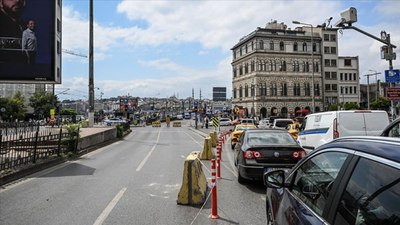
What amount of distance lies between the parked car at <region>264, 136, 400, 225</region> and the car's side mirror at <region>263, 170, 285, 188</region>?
198 millimetres

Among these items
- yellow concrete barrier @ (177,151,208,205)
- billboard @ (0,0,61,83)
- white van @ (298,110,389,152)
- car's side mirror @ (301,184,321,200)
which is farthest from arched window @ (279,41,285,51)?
car's side mirror @ (301,184,321,200)

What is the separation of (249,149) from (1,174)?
279 inches

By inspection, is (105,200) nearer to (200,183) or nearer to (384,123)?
(200,183)

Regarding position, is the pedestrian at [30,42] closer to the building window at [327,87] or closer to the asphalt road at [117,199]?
the asphalt road at [117,199]

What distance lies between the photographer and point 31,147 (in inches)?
567

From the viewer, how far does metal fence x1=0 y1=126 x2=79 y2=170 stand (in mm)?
12422

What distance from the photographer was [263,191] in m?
9.55

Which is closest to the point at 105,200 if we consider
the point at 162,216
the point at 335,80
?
Result: the point at 162,216

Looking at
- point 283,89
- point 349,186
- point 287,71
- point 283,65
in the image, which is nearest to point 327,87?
point 287,71

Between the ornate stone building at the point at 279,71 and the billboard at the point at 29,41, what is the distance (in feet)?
249

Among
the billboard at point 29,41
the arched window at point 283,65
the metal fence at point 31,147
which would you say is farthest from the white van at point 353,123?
the arched window at point 283,65

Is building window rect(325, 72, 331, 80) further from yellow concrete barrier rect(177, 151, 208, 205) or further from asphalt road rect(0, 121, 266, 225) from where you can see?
yellow concrete barrier rect(177, 151, 208, 205)

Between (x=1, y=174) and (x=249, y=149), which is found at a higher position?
(x=249, y=149)

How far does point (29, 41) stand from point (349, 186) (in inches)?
804
